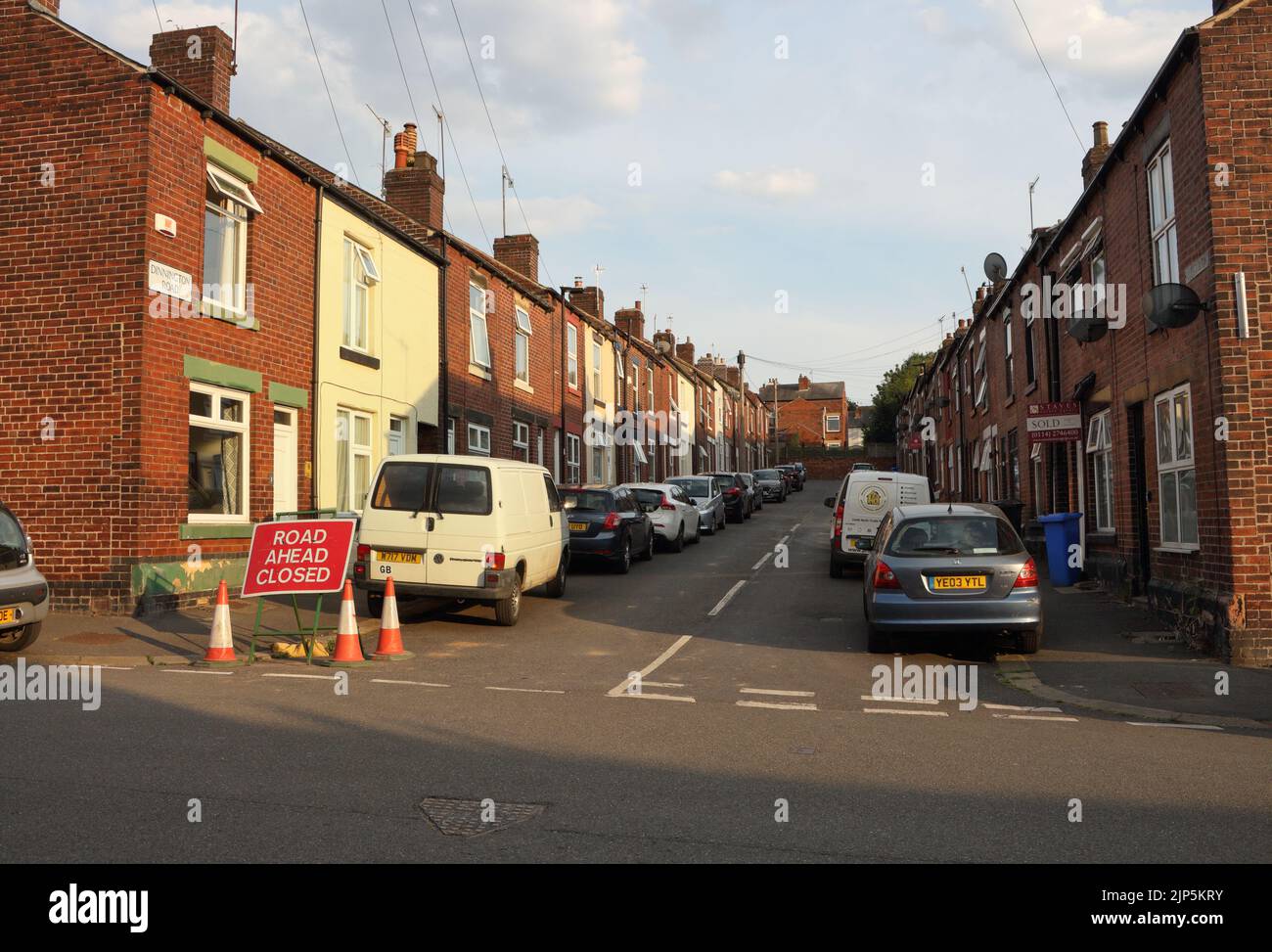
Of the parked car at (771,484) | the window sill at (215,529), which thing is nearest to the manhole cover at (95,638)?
the window sill at (215,529)

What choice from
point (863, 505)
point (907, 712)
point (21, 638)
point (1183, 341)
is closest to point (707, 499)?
point (863, 505)

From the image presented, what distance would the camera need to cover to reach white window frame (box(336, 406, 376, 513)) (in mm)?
17875

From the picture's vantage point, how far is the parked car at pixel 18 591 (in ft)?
31.2

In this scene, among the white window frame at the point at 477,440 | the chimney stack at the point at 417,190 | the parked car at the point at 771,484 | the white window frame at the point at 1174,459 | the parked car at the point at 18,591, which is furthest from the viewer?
the parked car at the point at 771,484

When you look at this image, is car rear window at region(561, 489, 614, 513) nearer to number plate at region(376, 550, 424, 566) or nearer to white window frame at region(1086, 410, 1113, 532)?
number plate at region(376, 550, 424, 566)

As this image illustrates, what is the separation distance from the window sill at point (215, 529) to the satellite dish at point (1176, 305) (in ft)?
39.1

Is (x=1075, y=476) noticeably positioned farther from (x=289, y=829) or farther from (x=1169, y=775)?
(x=289, y=829)

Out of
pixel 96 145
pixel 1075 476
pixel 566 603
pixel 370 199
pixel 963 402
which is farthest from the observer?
pixel 963 402

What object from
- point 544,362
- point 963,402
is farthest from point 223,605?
point 963,402

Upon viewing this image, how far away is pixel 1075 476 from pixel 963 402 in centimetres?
1505

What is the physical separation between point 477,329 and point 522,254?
23.4 ft

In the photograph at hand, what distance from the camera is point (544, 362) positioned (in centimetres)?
2883

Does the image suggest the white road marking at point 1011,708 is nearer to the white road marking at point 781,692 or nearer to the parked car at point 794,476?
the white road marking at point 781,692

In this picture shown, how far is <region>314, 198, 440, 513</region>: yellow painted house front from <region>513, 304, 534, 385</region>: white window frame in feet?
15.8
